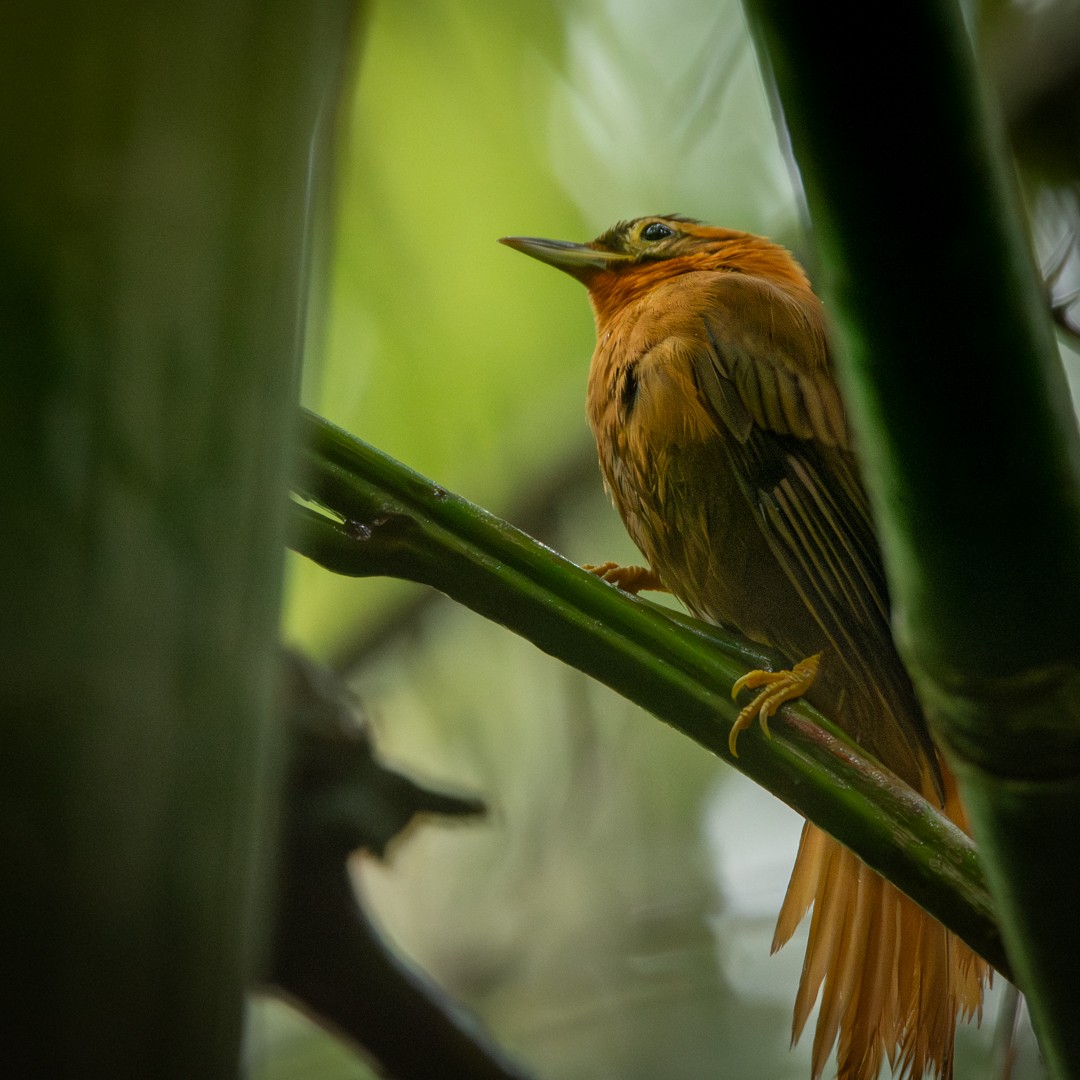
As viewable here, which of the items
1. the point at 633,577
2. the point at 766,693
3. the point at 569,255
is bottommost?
the point at 766,693

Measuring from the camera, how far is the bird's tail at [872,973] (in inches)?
24.4

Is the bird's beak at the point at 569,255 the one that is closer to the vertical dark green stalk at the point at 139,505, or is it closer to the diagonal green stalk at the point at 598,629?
the diagonal green stalk at the point at 598,629

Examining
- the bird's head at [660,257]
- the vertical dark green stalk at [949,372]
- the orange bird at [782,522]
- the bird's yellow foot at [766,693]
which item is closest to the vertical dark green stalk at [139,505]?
the vertical dark green stalk at [949,372]

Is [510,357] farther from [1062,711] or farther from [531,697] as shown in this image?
[1062,711]

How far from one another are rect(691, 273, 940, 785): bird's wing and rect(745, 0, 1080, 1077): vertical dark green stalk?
0.27 m

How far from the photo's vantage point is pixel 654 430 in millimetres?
837

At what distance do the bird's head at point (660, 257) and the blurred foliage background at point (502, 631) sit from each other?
31 mm

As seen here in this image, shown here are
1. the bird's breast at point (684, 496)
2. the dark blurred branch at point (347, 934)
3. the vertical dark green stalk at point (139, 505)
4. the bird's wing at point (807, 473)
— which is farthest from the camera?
the bird's breast at point (684, 496)

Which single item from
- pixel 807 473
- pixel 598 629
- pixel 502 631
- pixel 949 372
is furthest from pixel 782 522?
pixel 949 372

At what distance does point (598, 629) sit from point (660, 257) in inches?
20.7

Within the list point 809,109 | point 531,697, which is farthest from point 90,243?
point 531,697

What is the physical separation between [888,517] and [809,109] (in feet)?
0.38

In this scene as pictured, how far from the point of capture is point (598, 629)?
0.48 m

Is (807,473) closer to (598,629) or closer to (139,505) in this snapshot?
(598,629)
